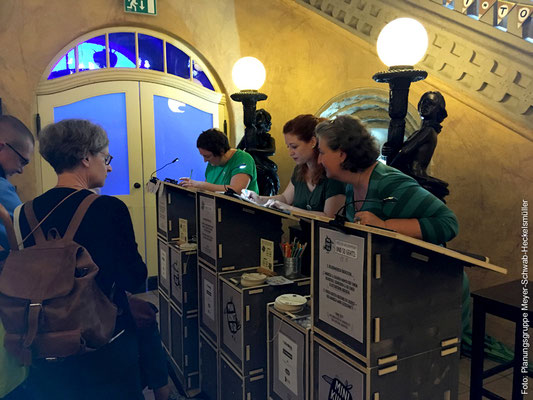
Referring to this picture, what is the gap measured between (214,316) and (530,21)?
→ 2787 millimetres

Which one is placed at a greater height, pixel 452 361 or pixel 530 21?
pixel 530 21

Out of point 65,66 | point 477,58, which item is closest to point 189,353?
point 477,58

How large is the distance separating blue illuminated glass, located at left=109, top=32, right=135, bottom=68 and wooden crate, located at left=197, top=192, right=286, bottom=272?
2930 mm

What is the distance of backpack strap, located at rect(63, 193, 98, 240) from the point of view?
1.31 metres

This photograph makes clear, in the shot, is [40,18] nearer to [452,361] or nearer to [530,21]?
[530,21]

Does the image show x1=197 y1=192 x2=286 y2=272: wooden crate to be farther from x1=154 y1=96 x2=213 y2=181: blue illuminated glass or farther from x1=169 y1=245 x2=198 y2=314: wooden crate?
x1=154 y1=96 x2=213 y2=181: blue illuminated glass

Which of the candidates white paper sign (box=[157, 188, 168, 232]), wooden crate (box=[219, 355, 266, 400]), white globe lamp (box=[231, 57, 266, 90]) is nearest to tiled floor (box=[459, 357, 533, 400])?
wooden crate (box=[219, 355, 266, 400])

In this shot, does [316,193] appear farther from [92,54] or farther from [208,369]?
[92,54]

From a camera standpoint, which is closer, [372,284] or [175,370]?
[372,284]

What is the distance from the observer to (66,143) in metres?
1.43

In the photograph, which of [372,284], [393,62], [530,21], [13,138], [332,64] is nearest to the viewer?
[372,284]

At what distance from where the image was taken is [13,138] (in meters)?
1.79

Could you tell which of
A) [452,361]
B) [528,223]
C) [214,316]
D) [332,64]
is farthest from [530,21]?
[214,316]

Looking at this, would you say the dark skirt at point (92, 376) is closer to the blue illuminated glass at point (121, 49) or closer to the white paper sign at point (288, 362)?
the white paper sign at point (288, 362)
